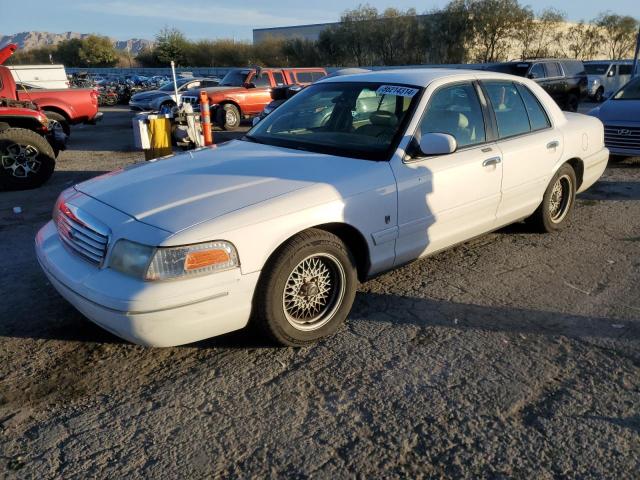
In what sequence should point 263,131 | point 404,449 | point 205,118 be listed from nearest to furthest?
point 404,449 → point 263,131 → point 205,118

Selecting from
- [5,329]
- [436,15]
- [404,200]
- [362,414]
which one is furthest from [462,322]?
[436,15]

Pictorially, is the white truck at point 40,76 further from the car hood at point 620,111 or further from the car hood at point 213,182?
the car hood at point 620,111

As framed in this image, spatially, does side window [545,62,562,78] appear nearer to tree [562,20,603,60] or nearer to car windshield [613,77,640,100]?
car windshield [613,77,640,100]

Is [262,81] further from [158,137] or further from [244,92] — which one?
[158,137]

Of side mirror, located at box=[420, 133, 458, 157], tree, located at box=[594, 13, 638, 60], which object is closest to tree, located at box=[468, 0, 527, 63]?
tree, located at box=[594, 13, 638, 60]

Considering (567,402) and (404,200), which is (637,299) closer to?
(567,402)

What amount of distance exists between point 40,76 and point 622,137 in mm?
14653

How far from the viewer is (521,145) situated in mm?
4543

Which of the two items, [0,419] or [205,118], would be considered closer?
[0,419]

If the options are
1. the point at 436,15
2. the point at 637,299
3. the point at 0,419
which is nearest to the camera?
the point at 0,419

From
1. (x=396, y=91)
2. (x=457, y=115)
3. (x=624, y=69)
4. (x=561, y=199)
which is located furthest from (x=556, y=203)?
(x=624, y=69)

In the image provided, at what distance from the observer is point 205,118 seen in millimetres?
8984

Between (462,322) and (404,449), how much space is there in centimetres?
136

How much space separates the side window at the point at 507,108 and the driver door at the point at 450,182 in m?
0.20
